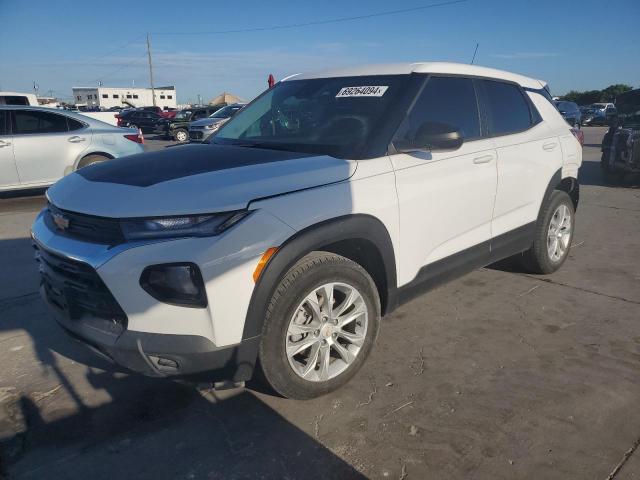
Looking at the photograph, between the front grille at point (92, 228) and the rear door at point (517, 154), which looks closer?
the front grille at point (92, 228)

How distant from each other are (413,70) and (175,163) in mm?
1651

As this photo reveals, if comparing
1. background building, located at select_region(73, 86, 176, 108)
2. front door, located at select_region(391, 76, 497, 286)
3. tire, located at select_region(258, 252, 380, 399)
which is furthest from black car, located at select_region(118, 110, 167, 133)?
background building, located at select_region(73, 86, 176, 108)

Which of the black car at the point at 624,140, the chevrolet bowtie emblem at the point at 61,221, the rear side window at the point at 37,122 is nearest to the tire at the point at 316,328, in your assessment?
the chevrolet bowtie emblem at the point at 61,221

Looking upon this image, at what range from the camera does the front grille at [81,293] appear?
2.24 metres

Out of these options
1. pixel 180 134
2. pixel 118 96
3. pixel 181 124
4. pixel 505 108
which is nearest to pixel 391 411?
pixel 505 108

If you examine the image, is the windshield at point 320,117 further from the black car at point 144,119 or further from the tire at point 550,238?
the black car at point 144,119

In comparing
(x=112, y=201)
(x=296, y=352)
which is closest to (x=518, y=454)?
(x=296, y=352)

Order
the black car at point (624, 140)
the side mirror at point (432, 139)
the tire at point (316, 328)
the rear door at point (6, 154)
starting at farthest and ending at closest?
the black car at point (624, 140) < the rear door at point (6, 154) < the side mirror at point (432, 139) < the tire at point (316, 328)

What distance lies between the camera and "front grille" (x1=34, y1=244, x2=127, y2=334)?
7.35 feet

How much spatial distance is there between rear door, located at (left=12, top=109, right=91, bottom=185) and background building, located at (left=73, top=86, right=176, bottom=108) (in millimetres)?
83893

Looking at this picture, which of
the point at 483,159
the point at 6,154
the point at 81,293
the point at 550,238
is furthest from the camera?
the point at 6,154

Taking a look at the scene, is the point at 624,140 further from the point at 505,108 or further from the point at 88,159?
the point at 88,159

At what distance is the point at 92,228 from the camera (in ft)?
7.80

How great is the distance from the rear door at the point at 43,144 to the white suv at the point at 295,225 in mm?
5341
